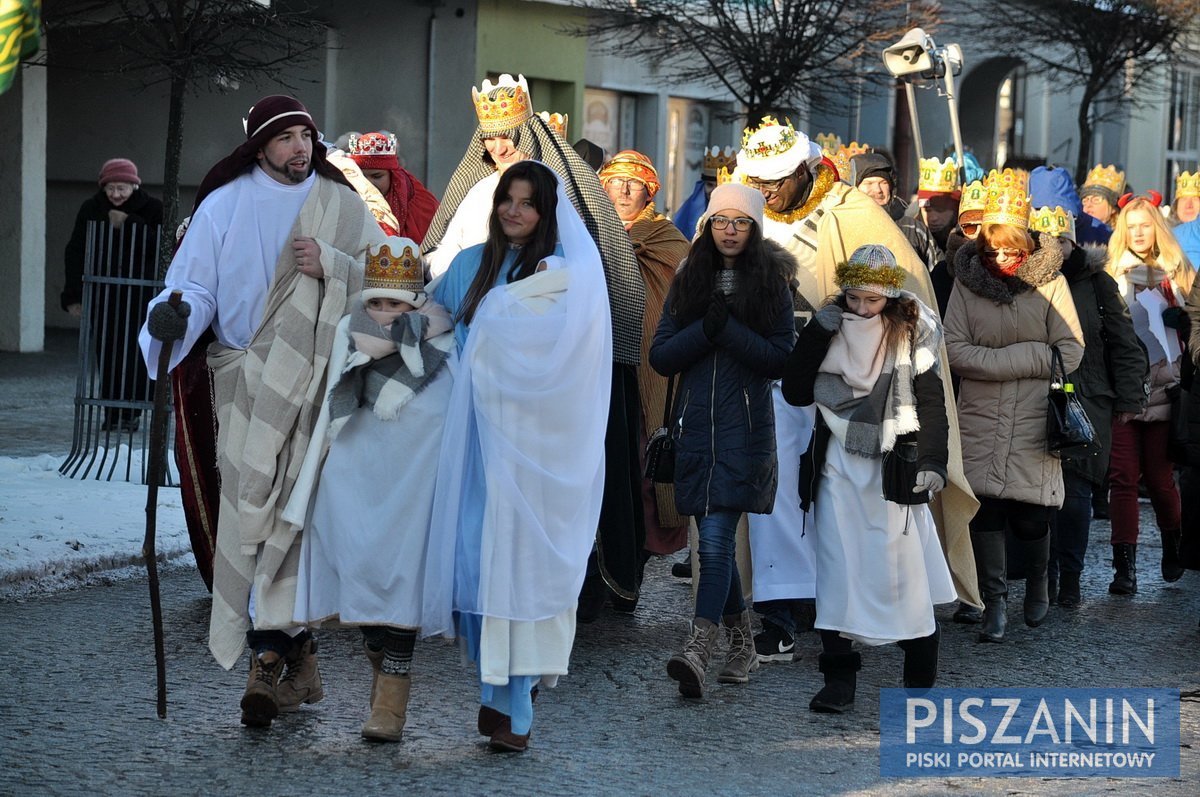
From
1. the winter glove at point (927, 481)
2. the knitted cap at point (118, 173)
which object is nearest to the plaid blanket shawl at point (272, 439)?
the winter glove at point (927, 481)

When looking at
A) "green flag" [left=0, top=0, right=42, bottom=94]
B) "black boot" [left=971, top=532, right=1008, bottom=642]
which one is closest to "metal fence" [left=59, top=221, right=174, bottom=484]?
"black boot" [left=971, top=532, right=1008, bottom=642]

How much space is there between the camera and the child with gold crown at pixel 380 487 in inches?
229

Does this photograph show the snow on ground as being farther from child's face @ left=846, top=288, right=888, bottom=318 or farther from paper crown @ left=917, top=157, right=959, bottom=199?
paper crown @ left=917, top=157, right=959, bottom=199

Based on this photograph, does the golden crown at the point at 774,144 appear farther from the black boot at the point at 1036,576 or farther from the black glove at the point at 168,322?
the black glove at the point at 168,322

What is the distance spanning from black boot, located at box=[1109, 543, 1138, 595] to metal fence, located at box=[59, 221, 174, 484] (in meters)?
5.25

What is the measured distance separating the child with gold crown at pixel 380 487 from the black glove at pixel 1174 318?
15.6 feet

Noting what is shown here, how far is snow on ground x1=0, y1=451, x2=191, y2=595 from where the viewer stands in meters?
8.57

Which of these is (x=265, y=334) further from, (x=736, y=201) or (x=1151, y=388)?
(x=1151, y=388)

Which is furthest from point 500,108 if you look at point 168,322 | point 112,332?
point 112,332

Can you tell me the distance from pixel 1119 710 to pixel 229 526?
324 centimetres

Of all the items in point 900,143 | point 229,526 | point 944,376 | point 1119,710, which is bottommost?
point 1119,710

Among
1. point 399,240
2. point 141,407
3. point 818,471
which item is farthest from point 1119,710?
point 141,407

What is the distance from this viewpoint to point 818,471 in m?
6.84

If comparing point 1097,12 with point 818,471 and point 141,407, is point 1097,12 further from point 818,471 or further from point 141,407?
point 818,471
